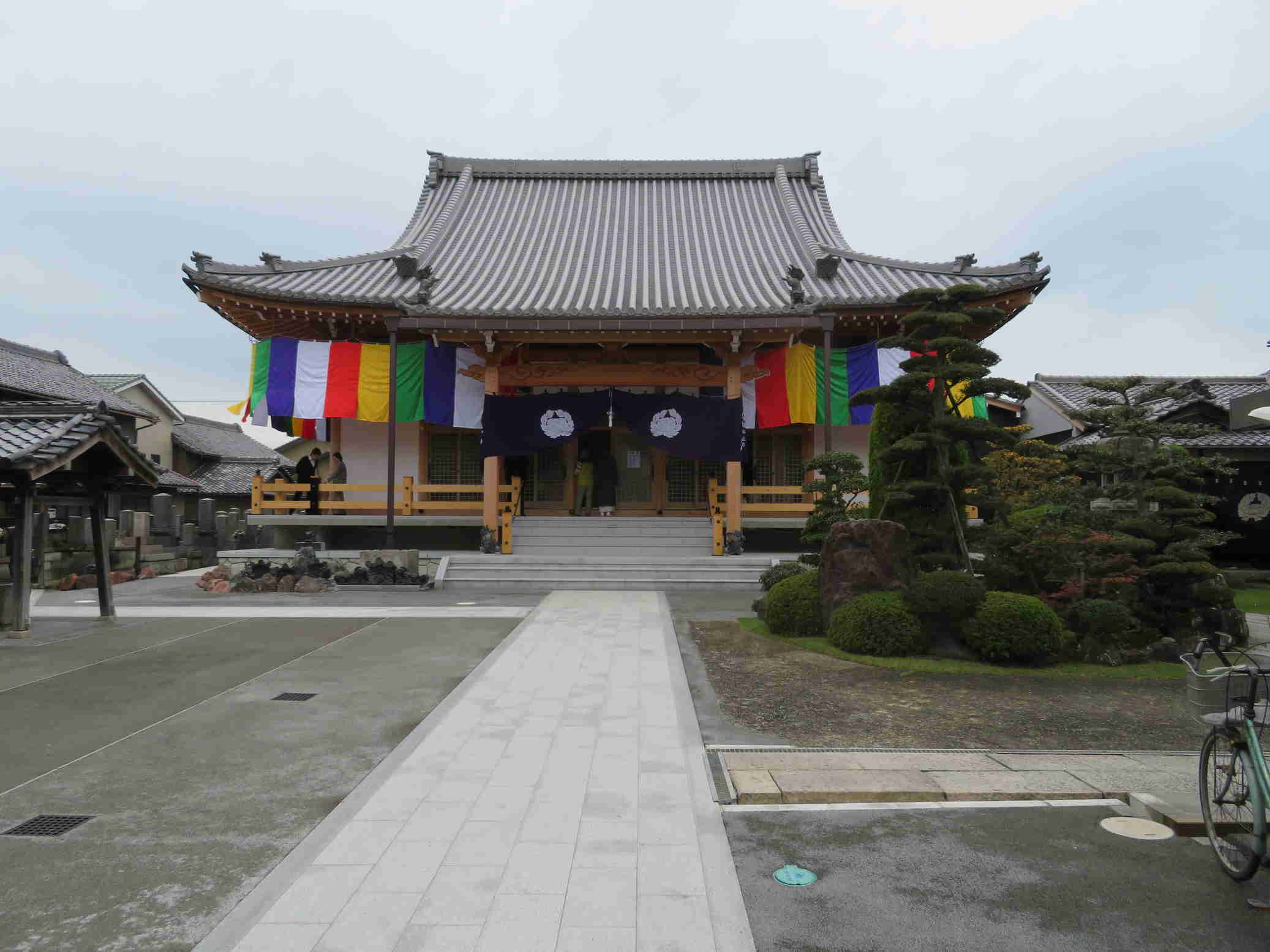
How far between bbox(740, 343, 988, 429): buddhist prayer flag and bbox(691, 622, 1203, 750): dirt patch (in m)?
9.41

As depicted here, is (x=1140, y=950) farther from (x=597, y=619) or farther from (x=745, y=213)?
(x=745, y=213)

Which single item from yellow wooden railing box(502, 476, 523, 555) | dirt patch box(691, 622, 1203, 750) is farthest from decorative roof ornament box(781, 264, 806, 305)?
dirt patch box(691, 622, 1203, 750)

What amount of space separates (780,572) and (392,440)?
8628 mm

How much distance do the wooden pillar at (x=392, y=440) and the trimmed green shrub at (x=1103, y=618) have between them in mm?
12262

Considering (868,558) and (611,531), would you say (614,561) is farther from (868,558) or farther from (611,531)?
(868,558)

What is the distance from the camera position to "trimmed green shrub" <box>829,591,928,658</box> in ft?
26.4

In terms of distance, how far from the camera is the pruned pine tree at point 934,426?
8891 mm

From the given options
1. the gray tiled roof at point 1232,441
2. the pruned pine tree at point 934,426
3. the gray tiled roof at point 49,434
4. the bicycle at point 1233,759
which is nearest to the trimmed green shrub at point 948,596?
the pruned pine tree at point 934,426

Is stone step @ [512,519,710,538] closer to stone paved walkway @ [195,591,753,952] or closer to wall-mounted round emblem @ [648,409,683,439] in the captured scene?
wall-mounted round emblem @ [648,409,683,439]

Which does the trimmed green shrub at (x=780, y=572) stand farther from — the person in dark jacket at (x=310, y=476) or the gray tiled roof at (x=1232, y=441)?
the person in dark jacket at (x=310, y=476)

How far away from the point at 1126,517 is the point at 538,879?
26.9ft

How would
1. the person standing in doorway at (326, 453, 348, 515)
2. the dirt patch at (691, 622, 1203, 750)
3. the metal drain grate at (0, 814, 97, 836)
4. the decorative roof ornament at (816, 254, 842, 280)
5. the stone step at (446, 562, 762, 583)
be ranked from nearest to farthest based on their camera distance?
the metal drain grate at (0, 814, 97, 836), the dirt patch at (691, 622, 1203, 750), the stone step at (446, 562, 762, 583), the person standing in doorway at (326, 453, 348, 515), the decorative roof ornament at (816, 254, 842, 280)

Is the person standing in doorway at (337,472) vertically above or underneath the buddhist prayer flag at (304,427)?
underneath

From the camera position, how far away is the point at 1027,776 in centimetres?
457
